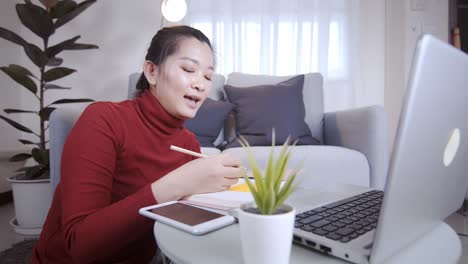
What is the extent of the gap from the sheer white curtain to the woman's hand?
7.18 ft

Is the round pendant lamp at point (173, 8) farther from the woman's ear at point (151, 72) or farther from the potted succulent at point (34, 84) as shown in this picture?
the woman's ear at point (151, 72)

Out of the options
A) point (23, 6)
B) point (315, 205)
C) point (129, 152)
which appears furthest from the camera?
point (23, 6)

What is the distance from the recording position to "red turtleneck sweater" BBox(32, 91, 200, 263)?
0.60 meters

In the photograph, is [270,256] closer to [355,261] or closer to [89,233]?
[355,261]

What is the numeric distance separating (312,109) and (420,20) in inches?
49.9

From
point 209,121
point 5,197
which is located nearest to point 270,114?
point 209,121

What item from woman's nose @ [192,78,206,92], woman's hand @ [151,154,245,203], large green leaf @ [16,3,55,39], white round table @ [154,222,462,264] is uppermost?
large green leaf @ [16,3,55,39]

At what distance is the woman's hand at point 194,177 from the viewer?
2.07ft

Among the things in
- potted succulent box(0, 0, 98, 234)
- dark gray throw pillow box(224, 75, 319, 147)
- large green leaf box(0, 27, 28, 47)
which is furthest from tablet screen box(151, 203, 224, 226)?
large green leaf box(0, 27, 28, 47)

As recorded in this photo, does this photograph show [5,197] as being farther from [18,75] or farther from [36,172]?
[18,75]

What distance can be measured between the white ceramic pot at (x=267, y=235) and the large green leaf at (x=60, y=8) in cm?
196

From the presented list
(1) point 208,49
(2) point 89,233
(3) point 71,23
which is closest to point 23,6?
(3) point 71,23

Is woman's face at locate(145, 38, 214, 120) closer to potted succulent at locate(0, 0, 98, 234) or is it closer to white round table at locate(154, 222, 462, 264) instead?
white round table at locate(154, 222, 462, 264)

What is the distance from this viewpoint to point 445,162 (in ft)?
1.52
